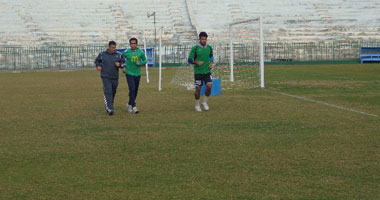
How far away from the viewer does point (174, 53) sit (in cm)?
4531

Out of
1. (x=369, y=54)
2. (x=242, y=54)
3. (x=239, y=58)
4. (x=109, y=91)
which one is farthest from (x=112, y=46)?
(x=369, y=54)

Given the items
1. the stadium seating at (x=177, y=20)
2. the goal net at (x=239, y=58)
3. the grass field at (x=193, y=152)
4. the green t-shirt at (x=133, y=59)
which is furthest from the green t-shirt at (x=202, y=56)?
the stadium seating at (x=177, y=20)

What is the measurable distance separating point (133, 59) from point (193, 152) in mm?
6338

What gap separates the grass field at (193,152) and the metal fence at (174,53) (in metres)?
29.1

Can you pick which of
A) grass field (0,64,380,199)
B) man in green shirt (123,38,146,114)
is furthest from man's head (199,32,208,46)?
grass field (0,64,380,199)

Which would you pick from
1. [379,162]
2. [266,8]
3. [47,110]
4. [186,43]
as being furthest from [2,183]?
[266,8]

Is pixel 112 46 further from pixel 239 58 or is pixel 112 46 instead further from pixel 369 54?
pixel 369 54

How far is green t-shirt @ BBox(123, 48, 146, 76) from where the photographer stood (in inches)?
580

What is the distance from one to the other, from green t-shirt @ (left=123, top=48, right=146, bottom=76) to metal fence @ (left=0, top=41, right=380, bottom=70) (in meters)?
28.5

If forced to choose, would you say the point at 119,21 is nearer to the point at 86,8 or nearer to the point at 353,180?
the point at 86,8

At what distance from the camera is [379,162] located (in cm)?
784

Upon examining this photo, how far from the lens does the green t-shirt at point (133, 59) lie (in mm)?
14727

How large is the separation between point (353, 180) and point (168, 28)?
1622 inches

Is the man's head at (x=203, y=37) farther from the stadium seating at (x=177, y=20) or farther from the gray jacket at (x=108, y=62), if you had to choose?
the stadium seating at (x=177, y=20)
